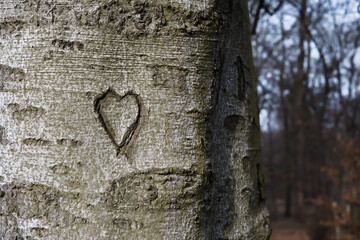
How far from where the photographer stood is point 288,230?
1484cm

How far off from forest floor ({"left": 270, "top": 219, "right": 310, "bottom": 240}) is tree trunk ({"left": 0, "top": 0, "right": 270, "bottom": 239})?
12.2 metres

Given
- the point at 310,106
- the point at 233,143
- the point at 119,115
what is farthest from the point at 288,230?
the point at 119,115

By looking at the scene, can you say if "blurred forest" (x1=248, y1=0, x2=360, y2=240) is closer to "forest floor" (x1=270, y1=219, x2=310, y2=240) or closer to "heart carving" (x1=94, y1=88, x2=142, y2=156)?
"forest floor" (x1=270, y1=219, x2=310, y2=240)

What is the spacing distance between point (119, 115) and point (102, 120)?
1.5 inches

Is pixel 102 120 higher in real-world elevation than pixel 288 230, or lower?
higher

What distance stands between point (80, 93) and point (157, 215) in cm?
28

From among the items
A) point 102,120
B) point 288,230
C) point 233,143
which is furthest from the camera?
point 288,230

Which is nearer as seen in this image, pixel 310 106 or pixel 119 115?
pixel 119 115

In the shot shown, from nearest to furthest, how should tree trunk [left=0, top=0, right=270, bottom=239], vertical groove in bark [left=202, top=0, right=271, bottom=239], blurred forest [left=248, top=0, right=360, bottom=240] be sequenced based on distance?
tree trunk [left=0, top=0, right=270, bottom=239], vertical groove in bark [left=202, top=0, right=271, bottom=239], blurred forest [left=248, top=0, right=360, bottom=240]

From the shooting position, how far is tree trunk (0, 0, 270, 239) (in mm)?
697

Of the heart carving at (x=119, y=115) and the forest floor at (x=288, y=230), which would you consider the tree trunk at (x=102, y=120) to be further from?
the forest floor at (x=288, y=230)

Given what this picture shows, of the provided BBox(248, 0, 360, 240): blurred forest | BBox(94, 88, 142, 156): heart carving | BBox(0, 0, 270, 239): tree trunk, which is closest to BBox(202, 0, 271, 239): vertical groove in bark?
BBox(0, 0, 270, 239): tree trunk

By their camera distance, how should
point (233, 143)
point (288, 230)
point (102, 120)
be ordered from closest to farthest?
1. point (102, 120)
2. point (233, 143)
3. point (288, 230)

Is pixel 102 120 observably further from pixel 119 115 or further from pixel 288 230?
pixel 288 230
